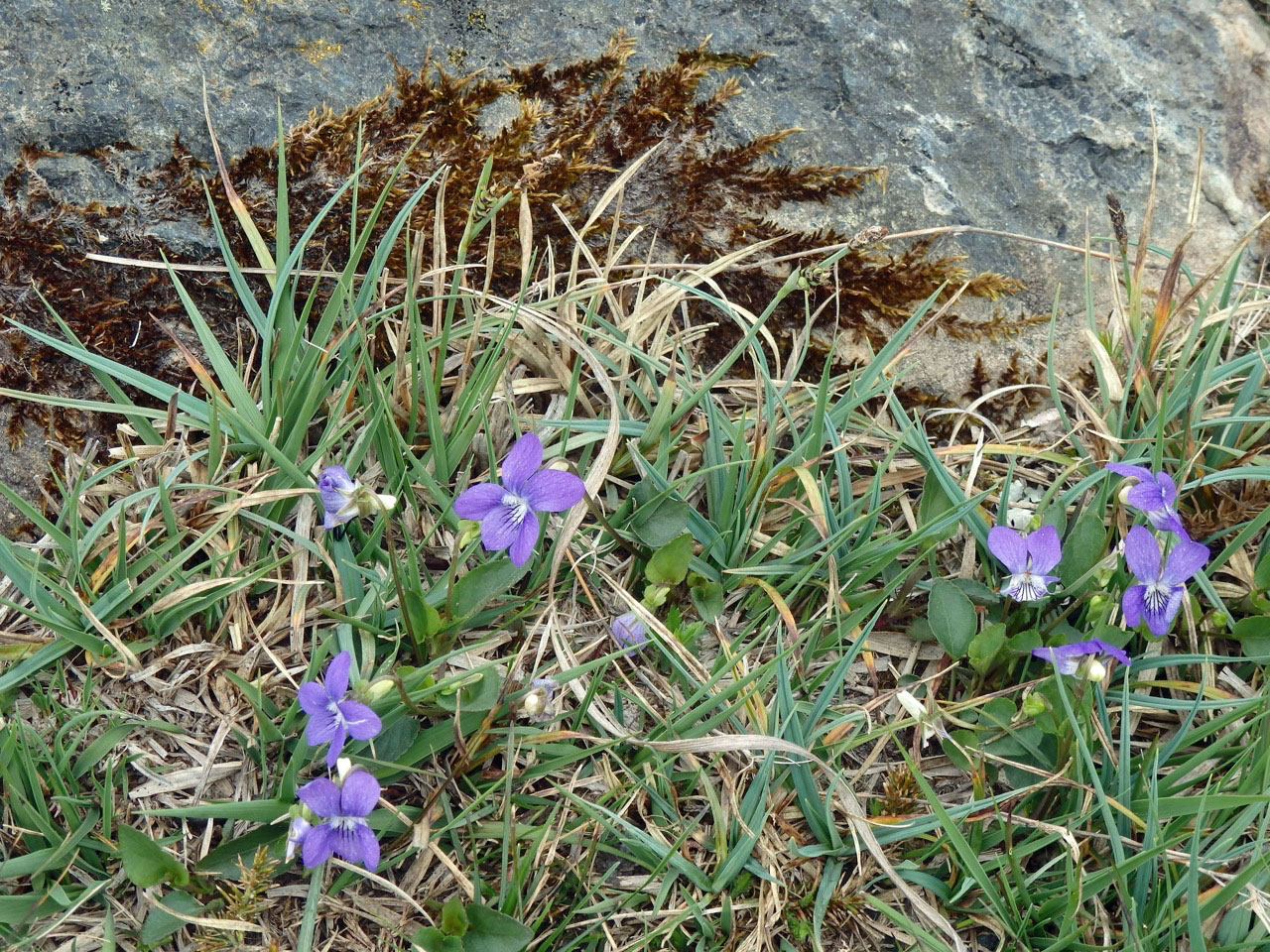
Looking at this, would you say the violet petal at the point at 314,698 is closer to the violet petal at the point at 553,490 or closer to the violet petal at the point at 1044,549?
the violet petal at the point at 553,490

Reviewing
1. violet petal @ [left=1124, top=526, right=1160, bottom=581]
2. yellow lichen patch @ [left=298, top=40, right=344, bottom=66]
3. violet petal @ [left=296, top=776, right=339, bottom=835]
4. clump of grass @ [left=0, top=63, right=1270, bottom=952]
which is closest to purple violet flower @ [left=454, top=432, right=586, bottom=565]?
clump of grass @ [left=0, top=63, right=1270, bottom=952]

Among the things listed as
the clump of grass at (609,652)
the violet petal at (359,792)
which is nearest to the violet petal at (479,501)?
the clump of grass at (609,652)

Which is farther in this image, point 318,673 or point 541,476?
point 318,673

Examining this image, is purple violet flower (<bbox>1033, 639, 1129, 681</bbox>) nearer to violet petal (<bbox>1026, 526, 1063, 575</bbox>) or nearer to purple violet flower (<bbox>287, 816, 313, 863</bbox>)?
violet petal (<bbox>1026, 526, 1063, 575</bbox>)

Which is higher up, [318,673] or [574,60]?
[574,60]

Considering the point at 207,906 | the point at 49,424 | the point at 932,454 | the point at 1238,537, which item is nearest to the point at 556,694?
the point at 207,906

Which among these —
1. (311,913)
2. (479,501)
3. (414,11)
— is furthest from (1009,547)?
(414,11)

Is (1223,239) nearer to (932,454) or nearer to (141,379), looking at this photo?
(932,454)
